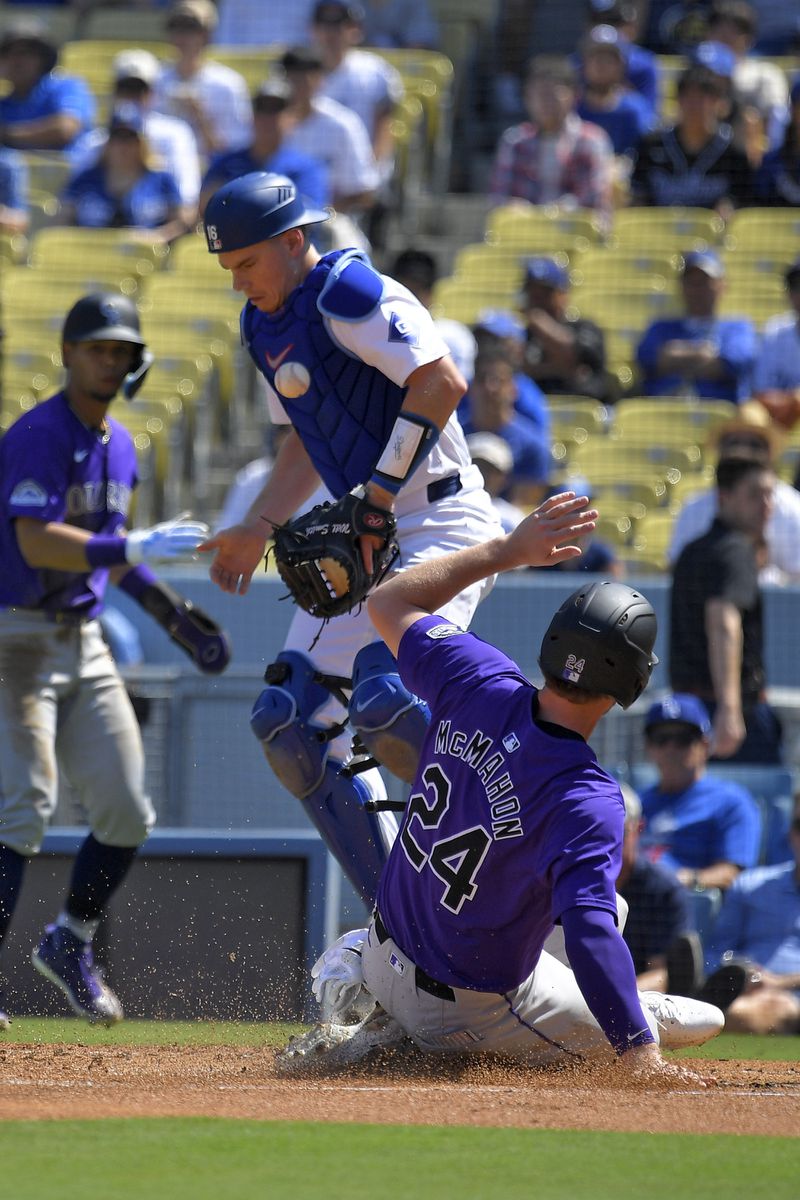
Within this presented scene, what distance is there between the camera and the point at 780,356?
10922 mm

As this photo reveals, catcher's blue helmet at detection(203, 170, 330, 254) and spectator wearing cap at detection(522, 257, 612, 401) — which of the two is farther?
spectator wearing cap at detection(522, 257, 612, 401)

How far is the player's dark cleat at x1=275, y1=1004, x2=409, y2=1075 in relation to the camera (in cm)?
525

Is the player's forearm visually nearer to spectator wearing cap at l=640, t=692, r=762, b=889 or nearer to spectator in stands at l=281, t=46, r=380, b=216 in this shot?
spectator wearing cap at l=640, t=692, r=762, b=889

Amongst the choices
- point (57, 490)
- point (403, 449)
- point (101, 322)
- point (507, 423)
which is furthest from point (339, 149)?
point (403, 449)

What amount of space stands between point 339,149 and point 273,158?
59 centimetres

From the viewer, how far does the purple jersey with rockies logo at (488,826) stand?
4672 mm

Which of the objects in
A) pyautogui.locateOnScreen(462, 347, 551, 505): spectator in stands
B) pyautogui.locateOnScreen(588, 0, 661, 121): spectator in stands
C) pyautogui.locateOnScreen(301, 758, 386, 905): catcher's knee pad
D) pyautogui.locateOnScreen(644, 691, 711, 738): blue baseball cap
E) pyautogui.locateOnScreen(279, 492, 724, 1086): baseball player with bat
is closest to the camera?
pyautogui.locateOnScreen(279, 492, 724, 1086): baseball player with bat

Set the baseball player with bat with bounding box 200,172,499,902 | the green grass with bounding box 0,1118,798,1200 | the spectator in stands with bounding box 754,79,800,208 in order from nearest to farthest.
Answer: the green grass with bounding box 0,1118,798,1200 → the baseball player with bat with bounding box 200,172,499,902 → the spectator in stands with bounding box 754,79,800,208

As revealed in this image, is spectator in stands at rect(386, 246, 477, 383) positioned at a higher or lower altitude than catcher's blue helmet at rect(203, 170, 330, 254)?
lower

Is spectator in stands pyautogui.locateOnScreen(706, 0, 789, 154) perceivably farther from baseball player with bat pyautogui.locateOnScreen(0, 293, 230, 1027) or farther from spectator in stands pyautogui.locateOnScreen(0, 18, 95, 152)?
baseball player with bat pyautogui.locateOnScreen(0, 293, 230, 1027)

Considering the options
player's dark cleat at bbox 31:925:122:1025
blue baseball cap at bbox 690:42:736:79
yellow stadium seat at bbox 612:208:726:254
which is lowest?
player's dark cleat at bbox 31:925:122:1025

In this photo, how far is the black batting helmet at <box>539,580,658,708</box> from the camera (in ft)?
15.6

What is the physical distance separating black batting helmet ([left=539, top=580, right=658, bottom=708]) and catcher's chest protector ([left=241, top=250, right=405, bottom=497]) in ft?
3.83

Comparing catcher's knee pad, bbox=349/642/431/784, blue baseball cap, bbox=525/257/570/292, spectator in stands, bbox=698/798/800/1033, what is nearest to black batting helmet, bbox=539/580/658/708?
catcher's knee pad, bbox=349/642/431/784
